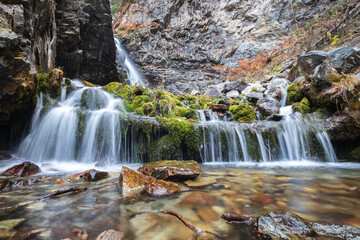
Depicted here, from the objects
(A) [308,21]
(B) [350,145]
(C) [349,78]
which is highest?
(A) [308,21]

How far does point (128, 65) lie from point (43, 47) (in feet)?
33.3

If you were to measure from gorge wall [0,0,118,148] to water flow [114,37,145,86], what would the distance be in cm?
336

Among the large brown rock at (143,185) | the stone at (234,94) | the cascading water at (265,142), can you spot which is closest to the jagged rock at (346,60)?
the cascading water at (265,142)

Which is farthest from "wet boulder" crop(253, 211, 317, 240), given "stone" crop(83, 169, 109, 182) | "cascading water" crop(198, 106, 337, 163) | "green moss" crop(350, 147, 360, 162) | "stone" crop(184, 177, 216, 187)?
"green moss" crop(350, 147, 360, 162)

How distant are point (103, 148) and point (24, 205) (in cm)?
346

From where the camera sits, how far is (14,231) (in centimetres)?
159

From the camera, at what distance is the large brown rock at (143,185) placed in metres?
2.68

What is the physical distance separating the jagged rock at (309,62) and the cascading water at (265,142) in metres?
3.55

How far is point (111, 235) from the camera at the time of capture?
153 centimetres

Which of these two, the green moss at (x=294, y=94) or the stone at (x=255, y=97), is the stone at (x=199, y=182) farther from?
the stone at (x=255, y=97)

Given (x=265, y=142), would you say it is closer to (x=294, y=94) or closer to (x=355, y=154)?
(x=355, y=154)

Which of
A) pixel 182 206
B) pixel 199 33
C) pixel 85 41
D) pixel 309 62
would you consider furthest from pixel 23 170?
pixel 199 33

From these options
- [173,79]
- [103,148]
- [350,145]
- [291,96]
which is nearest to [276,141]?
[350,145]

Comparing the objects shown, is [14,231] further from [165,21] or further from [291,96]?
[165,21]
